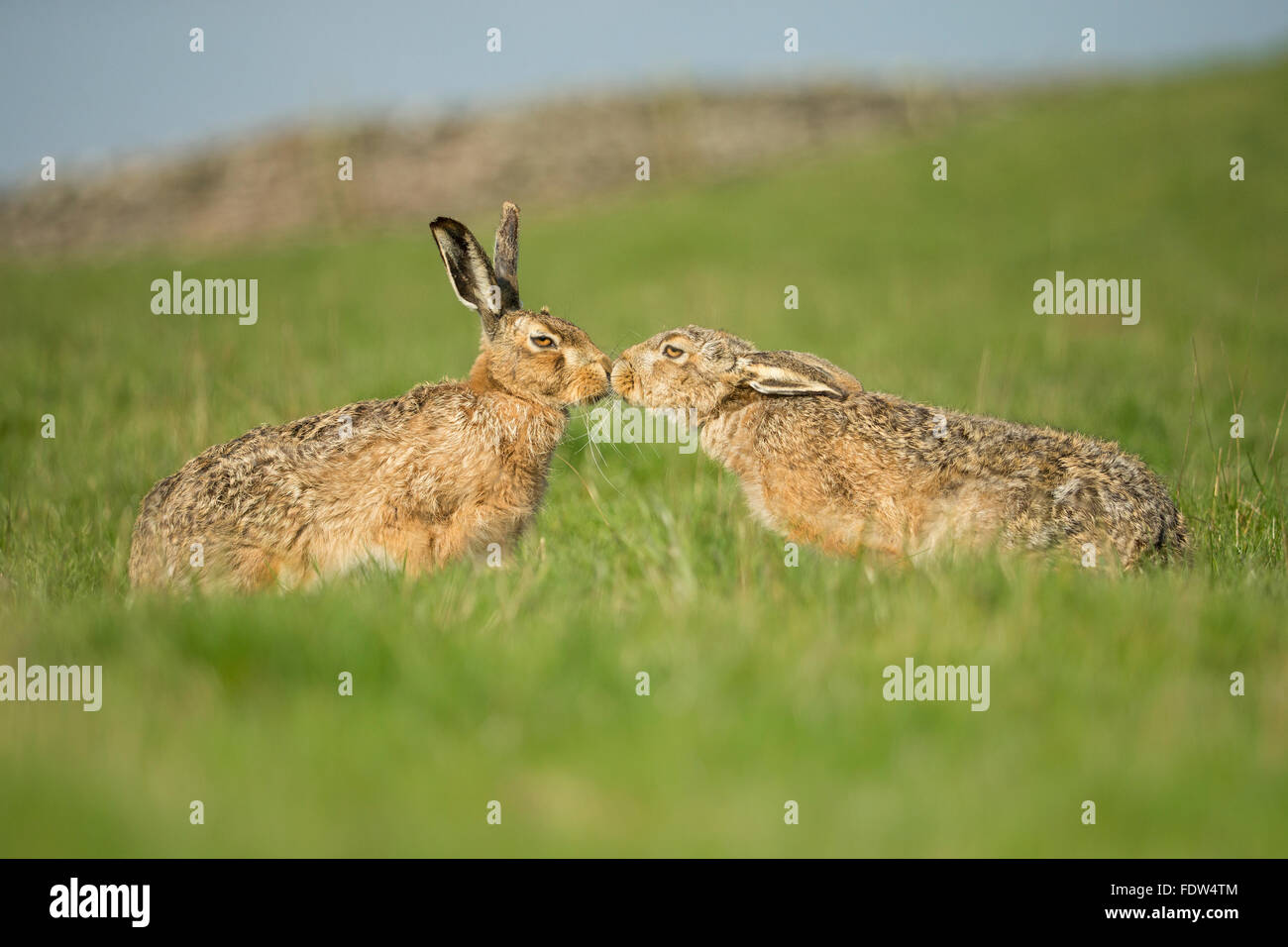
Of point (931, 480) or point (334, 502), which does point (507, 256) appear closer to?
point (334, 502)

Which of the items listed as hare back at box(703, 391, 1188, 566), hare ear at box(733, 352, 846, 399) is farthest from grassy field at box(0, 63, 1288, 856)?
hare ear at box(733, 352, 846, 399)

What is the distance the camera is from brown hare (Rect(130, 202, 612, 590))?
6.26 m

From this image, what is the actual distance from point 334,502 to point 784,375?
2.92 metres

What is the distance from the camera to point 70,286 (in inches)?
886

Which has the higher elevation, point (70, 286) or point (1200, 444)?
point (70, 286)

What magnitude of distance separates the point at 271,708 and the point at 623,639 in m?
1.32

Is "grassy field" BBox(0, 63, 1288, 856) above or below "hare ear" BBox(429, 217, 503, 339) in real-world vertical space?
below

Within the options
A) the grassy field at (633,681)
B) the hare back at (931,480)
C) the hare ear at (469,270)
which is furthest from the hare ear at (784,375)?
the hare ear at (469,270)

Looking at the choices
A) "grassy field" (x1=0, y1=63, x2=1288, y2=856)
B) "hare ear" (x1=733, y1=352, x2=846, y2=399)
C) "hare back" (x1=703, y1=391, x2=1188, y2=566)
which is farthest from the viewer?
"hare ear" (x1=733, y1=352, x2=846, y2=399)

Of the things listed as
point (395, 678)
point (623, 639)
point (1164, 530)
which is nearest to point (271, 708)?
point (395, 678)

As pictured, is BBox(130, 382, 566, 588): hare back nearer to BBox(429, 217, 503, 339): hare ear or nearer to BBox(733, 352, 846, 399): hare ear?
BBox(429, 217, 503, 339): hare ear
